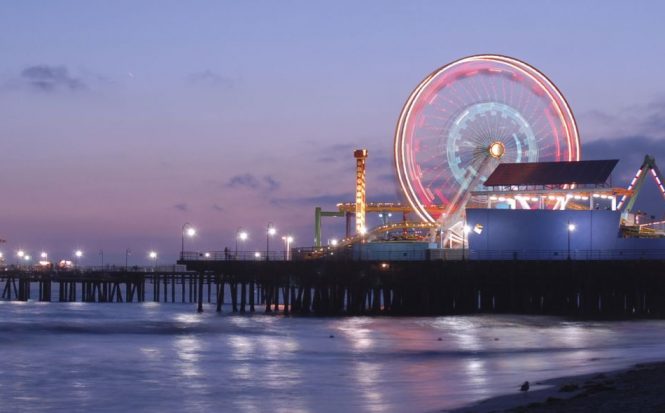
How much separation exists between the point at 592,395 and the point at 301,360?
17.9m

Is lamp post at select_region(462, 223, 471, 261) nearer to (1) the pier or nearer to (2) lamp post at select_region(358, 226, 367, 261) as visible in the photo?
(1) the pier

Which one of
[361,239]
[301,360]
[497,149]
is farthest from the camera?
[361,239]

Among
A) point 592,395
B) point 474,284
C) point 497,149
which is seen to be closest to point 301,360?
point 592,395

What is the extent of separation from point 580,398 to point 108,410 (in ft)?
40.5

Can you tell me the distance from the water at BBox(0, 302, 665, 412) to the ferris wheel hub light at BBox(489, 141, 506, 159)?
13.9 metres

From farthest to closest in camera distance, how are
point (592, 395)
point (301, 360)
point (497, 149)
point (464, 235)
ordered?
point (464, 235) → point (497, 149) → point (301, 360) → point (592, 395)

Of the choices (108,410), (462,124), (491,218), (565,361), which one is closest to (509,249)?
(491,218)

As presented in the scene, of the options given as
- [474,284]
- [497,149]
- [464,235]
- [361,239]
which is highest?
[497,149]

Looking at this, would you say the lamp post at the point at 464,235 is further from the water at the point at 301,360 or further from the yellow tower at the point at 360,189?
the yellow tower at the point at 360,189

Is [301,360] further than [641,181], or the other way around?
[641,181]

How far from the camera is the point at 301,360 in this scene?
43719 mm

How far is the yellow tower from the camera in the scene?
94.5 m

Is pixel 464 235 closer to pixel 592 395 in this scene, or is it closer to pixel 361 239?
pixel 361 239

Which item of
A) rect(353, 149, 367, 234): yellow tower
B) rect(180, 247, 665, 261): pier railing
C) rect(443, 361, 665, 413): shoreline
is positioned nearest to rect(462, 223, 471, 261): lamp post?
rect(180, 247, 665, 261): pier railing
